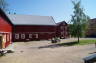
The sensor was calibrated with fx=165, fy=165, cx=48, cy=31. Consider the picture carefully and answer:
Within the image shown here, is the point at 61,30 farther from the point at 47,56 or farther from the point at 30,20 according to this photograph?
the point at 47,56

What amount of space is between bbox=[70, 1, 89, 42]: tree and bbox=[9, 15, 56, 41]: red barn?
1395 centimetres

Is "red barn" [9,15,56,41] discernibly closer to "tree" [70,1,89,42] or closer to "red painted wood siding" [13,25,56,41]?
"red painted wood siding" [13,25,56,41]

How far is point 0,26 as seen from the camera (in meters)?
24.0

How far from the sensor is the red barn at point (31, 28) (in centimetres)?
4850

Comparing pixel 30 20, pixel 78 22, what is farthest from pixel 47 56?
pixel 30 20

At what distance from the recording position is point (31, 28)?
49562mm

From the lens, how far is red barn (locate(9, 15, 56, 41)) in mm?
48500

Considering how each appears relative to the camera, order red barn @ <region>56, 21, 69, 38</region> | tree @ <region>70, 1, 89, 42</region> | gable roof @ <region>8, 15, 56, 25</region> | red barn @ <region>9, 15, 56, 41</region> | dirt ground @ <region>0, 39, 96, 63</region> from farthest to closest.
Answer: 1. red barn @ <region>56, 21, 69, 38</region>
2. gable roof @ <region>8, 15, 56, 25</region>
3. red barn @ <region>9, 15, 56, 41</region>
4. tree @ <region>70, 1, 89, 42</region>
5. dirt ground @ <region>0, 39, 96, 63</region>

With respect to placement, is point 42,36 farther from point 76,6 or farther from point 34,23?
point 76,6

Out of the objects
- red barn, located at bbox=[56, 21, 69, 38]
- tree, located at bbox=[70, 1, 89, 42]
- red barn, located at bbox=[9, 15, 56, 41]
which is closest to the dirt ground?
tree, located at bbox=[70, 1, 89, 42]

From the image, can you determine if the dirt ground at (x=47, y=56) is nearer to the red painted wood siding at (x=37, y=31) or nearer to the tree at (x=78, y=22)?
the tree at (x=78, y=22)

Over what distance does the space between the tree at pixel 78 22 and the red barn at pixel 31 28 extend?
549 inches

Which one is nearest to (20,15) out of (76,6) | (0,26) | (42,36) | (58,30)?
(42,36)

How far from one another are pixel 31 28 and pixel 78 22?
16.4 metres
